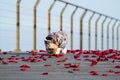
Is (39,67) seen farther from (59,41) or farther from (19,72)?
(59,41)

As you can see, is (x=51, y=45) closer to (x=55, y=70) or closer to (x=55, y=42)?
(x=55, y=42)

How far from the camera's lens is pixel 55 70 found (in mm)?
12336

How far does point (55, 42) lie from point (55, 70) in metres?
3.93

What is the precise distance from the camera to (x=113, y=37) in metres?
27.8

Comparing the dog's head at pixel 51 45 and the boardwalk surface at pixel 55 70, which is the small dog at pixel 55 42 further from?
the boardwalk surface at pixel 55 70

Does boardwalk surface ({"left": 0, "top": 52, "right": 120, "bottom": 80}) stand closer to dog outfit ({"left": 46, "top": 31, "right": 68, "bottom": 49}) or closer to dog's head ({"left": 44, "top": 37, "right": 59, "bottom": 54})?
dog's head ({"left": 44, "top": 37, "right": 59, "bottom": 54})

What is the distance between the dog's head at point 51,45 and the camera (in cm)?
1596

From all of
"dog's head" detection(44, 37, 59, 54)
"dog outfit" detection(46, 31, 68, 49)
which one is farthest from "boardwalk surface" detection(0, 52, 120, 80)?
"dog outfit" detection(46, 31, 68, 49)

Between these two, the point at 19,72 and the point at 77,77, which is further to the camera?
the point at 19,72

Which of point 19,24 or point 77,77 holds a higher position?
point 19,24

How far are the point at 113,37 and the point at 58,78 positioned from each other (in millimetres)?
17396

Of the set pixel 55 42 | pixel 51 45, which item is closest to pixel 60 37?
pixel 55 42

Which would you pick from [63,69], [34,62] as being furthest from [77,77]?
[34,62]

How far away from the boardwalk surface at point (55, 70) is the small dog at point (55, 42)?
1015 millimetres
